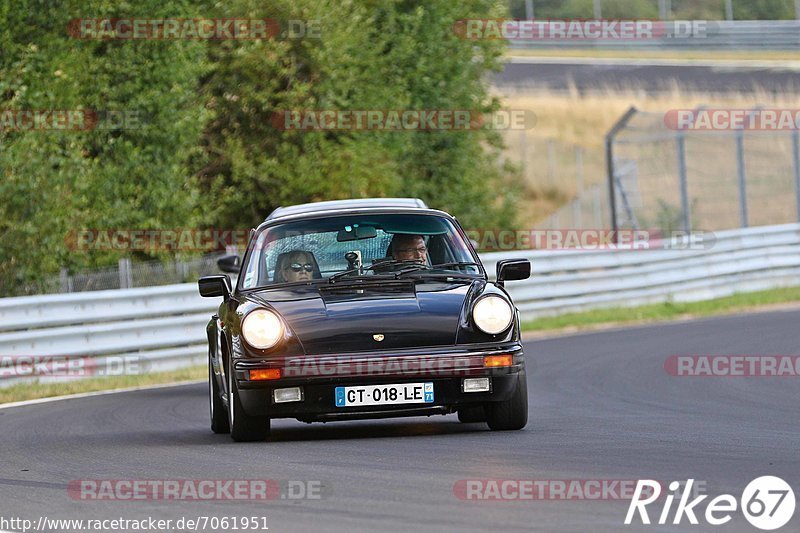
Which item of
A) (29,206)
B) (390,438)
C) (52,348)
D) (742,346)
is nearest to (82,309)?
(52,348)

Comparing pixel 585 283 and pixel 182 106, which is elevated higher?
pixel 182 106

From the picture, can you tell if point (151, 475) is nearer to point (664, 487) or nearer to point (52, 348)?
point (664, 487)

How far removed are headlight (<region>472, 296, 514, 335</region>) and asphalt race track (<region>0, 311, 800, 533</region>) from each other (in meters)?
0.61

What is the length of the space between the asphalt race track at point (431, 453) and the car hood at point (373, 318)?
1.79ft

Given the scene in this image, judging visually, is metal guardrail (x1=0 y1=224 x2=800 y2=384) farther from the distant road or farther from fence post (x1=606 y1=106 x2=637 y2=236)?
the distant road

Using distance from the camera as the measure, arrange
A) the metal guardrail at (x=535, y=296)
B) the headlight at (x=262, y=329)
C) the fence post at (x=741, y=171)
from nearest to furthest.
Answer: the headlight at (x=262, y=329) < the metal guardrail at (x=535, y=296) < the fence post at (x=741, y=171)

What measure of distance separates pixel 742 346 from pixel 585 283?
6683 millimetres

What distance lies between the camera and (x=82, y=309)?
16.6 m

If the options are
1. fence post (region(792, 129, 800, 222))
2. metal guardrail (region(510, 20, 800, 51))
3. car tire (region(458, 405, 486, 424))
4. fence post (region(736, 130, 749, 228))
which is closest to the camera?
car tire (region(458, 405, 486, 424))

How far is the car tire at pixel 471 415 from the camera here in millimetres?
10109

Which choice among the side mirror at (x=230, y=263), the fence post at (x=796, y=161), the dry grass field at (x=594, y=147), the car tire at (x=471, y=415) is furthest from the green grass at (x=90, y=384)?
the dry grass field at (x=594, y=147)

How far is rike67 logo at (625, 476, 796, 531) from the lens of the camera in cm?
591

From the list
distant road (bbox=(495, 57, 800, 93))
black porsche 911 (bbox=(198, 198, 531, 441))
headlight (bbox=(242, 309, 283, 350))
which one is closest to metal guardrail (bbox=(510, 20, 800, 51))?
distant road (bbox=(495, 57, 800, 93))

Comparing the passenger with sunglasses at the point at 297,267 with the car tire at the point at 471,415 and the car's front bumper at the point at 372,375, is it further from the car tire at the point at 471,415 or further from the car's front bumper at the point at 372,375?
the car tire at the point at 471,415
